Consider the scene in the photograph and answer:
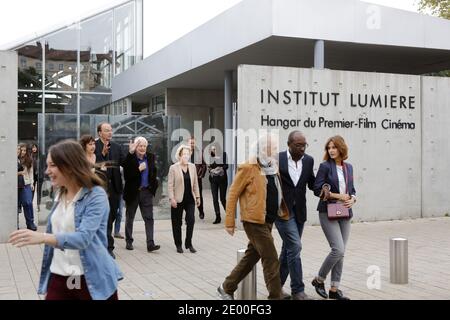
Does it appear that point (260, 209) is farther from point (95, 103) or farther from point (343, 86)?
point (95, 103)

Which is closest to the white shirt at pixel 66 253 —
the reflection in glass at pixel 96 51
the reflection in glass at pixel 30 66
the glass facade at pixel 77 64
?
the glass facade at pixel 77 64

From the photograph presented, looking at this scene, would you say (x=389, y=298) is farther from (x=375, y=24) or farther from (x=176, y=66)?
(x=176, y=66)

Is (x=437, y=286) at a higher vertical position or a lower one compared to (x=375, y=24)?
lower

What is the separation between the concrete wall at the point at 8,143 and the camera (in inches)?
401

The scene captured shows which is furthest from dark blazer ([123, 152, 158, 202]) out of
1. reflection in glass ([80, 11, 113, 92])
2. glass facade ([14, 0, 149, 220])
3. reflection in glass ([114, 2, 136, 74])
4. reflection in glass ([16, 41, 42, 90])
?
reflection in glass ([114, 2, 136, 74])

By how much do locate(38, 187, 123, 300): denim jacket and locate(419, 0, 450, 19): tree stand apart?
28.9 m

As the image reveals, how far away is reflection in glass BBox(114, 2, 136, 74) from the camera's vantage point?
1006 inches

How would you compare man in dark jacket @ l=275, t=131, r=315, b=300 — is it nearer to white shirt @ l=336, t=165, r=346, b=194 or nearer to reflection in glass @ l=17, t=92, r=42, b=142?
white shirt @ l=336, t=165, r=346, b=194

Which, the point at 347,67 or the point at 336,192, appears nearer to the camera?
the point at 336,192

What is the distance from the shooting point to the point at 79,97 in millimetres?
24562

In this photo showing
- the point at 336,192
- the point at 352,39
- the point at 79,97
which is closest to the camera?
the point at 336,192

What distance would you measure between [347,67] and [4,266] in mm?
13177

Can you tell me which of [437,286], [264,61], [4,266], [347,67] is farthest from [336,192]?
[347,67]

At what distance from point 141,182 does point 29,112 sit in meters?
16.0
